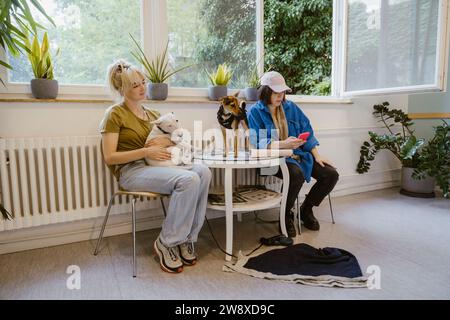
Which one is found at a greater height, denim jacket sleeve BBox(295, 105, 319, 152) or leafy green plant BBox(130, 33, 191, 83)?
leafy green plant BBox(130, 33, 191, 83)

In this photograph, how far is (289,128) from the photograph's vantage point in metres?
2.35

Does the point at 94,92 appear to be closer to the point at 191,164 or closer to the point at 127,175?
the point at 127,175

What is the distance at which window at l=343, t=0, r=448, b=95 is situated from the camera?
2.58 m

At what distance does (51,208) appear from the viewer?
6.10ft

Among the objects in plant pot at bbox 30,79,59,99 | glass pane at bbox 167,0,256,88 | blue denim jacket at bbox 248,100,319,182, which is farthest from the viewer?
glass pane at bbox 167,0,256,88

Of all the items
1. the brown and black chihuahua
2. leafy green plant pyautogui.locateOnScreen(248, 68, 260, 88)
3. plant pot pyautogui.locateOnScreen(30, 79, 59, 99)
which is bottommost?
the brown and black chihuahua

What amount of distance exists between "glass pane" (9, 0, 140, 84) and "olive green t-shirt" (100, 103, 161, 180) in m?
0.61

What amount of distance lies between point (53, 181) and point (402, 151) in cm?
299

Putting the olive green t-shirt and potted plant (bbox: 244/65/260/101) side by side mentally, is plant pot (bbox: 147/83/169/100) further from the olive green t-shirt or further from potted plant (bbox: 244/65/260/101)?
potted plant (bbox: 244/65/260/101)

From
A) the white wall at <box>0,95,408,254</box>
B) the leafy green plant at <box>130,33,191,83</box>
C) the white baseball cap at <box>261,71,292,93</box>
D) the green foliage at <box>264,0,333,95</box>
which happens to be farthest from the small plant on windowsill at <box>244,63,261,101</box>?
the green foliage at <box>264,0,333,95</box>

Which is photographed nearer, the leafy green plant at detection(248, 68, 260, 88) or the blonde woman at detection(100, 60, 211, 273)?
the blonde woman at detection(100, 60, 211, 273)

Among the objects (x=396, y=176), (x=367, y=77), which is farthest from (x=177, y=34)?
(x=396, y=176)

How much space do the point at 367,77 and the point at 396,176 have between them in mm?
1396

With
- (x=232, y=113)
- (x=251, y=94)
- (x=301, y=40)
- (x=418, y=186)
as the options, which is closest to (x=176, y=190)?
(x=232, y=113)
